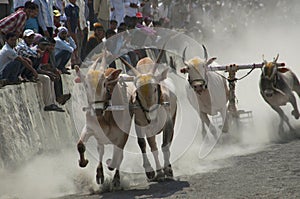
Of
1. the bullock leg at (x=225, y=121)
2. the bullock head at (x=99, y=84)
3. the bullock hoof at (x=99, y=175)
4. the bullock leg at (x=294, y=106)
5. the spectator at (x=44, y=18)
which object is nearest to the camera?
the bullock head at (x=99, y=84)

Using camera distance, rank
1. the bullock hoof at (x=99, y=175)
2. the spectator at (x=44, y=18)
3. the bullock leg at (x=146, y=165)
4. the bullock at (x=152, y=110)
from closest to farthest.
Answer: the bullock at (x=152, y=110) < the bullock hoof at (x=99, y=175) < the bullock leg at (x=146, y=165) < the spectator at (x=44, y=18)

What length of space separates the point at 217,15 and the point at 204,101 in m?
19.1

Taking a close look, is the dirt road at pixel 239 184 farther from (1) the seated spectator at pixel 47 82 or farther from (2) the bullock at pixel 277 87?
(2) the bullock at pixel 277 87

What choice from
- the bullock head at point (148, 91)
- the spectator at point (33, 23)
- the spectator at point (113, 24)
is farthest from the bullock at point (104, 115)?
the spectator at point (113, 24)

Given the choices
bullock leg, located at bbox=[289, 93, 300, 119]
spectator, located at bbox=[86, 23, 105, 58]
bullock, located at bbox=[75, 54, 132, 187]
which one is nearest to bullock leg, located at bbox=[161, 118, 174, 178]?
bullock, located at bbox=[75, 54, 132, 187]

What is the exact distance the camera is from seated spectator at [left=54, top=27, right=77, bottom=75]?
13.2 metres

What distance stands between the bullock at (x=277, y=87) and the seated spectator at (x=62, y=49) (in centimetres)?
394

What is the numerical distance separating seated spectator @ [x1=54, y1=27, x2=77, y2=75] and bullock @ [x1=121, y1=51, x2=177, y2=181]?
2.86 m

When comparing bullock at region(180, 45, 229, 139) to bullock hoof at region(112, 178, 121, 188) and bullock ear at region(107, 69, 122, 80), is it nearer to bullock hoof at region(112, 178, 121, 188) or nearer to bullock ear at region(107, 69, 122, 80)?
bullock ear at region(107, 69, 122, 80)

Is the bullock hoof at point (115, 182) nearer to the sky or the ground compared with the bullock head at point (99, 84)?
nearer to the ground

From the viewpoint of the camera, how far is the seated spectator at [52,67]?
12336 mm

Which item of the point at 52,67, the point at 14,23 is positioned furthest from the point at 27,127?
the point at 14,23

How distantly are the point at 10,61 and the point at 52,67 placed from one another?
1.71 meters

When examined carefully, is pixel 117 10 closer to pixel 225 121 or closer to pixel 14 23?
pixel 225 121
